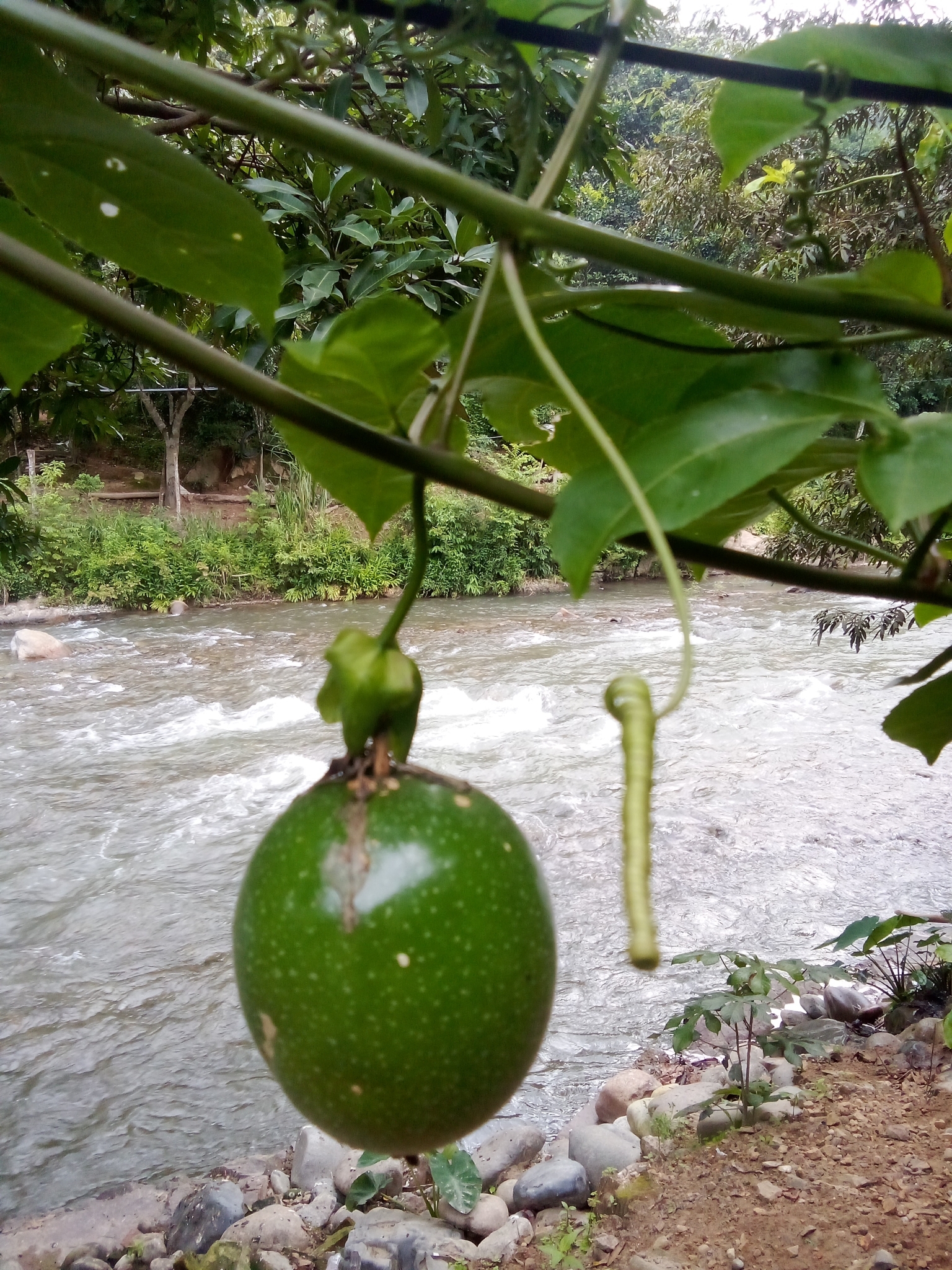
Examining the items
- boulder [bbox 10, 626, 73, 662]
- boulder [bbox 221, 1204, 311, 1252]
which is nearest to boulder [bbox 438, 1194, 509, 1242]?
boulder [bbox 221, 1204, 311, 1252]

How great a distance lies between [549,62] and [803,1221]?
266 cm

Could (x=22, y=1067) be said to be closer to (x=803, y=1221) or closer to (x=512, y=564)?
(x=803, y=1221)

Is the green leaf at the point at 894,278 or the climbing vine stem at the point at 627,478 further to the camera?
the green leaf at the point at 894,278

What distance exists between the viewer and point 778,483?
0.59 metres

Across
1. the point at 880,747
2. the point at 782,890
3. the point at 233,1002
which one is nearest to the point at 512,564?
the point at 880,747

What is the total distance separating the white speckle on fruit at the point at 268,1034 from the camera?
1.51 ft

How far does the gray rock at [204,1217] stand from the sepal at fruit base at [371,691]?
2239 millimetres

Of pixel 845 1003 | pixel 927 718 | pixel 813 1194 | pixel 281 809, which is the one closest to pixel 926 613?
pixel 927 718

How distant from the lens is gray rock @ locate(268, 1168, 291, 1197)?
248cm

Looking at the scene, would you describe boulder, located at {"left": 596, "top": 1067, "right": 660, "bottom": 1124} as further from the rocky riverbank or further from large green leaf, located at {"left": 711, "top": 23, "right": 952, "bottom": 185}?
large green leaf, located at {"left": 711, "top": 23, "right": 952, "bottom": 185}

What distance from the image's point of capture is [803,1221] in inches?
75.5

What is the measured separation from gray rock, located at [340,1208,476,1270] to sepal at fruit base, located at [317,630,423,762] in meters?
2.01

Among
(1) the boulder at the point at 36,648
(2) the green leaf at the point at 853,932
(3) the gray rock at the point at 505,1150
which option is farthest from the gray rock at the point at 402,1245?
(1) the boulder at the point at 36,648

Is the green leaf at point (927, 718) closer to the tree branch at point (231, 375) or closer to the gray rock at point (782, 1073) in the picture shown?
the tree branch at point (231, 375)
